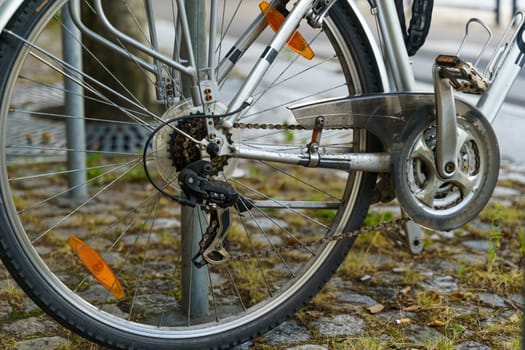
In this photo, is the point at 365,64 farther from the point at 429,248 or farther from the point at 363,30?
the point at 429,248

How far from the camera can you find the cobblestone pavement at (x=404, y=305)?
289 centimetres

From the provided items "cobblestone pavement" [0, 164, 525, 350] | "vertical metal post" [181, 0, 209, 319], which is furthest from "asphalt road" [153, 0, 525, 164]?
"vertical metal post" [181, 0, 209, 319]

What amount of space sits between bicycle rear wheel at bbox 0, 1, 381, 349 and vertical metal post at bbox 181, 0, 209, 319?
3 centimetres

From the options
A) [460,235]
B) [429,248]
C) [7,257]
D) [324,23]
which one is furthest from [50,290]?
[460,235]

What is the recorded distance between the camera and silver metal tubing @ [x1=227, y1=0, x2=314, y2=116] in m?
2.47

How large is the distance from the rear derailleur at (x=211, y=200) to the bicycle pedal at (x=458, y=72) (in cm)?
70

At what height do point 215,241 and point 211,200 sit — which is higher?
point 211,200

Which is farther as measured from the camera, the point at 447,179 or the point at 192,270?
the point at 192,270

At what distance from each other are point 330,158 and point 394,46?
396mm

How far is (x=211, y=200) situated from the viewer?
251 cm

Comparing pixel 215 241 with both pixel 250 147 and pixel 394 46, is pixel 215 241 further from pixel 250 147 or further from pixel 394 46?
pixel 394 46

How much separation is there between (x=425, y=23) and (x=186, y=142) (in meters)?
0.85

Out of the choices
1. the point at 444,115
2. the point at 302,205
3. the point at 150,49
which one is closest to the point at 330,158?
the point at 302,205

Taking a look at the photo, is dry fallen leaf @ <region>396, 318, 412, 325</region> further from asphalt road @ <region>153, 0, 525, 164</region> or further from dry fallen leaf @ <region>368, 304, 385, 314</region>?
asphalt road @ <region>153, 0, 525, 164</region>
